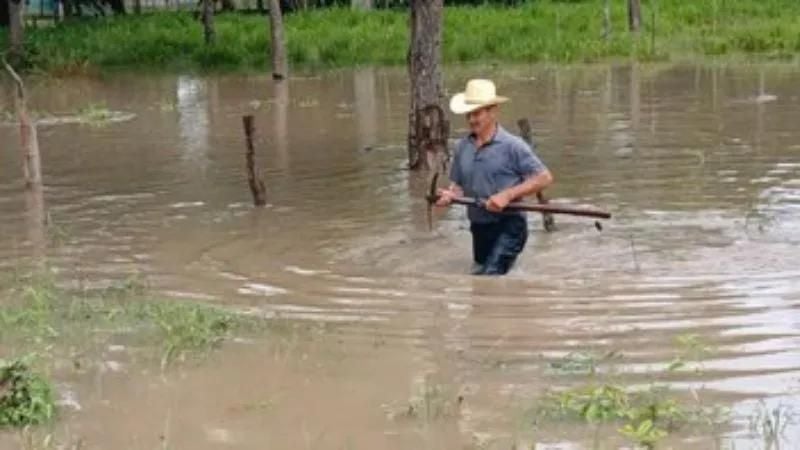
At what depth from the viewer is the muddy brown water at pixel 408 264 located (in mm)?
6258

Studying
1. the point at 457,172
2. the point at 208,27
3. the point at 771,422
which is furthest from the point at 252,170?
the point at 208,27

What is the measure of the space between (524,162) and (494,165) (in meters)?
0.19

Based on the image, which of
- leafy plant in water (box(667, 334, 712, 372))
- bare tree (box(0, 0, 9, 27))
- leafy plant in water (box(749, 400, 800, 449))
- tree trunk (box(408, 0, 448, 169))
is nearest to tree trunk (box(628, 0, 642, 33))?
tree trunk (box(408, 0, 448, 169))

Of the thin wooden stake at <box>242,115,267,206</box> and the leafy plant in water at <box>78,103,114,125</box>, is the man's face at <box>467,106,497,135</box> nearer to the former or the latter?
the thin wooden stake at <box>242,115,267,206</box>

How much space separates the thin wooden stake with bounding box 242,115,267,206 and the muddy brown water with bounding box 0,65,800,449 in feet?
0.47

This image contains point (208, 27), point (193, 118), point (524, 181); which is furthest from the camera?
point (208, 27)

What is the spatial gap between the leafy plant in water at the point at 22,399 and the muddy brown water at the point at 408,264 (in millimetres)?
166

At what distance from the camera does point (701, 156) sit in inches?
562

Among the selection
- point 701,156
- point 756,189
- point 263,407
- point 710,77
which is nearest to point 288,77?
point 710,77

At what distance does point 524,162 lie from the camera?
8.79 metres

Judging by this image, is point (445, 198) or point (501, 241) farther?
point (501, 241)

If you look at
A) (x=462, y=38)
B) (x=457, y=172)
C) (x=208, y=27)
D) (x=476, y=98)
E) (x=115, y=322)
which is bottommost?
(x=462, y=38)

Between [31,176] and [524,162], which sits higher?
[524,162]

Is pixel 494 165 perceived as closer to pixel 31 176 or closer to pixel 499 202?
pixel 499 202
